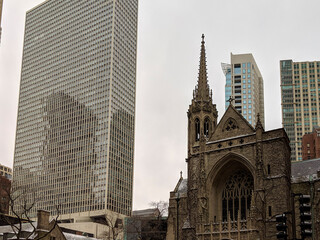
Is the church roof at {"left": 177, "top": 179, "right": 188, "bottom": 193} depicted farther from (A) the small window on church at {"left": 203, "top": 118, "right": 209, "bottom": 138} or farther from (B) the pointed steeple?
(B) the pointed steeple

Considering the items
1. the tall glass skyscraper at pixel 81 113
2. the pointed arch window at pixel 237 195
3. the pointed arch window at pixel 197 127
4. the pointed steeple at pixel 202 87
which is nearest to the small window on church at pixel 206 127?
the pointed arch window at pixel 197 127

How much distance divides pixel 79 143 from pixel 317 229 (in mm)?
127217

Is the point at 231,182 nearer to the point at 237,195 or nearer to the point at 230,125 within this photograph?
the point at 237,195

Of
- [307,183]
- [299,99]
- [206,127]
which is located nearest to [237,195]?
[307,183]

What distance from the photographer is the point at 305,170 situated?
198 ft

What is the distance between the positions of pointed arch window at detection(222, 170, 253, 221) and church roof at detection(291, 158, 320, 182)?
527 centimetres

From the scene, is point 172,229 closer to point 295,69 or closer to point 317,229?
point 317,229

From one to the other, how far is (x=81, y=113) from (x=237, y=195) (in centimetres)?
12274

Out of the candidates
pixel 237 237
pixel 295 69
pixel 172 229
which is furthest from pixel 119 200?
pixel 237 237

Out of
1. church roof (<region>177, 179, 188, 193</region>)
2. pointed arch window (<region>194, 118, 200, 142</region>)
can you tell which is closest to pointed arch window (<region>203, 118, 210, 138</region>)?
pointed arch window (<region>194, 118, 200, 142</region>)

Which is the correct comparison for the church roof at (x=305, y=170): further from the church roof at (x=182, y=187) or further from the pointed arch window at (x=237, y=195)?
the church roof at (x=182, y=187)

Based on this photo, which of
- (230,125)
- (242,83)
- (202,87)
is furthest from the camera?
(242,83)

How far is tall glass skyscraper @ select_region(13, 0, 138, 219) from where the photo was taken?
166 m

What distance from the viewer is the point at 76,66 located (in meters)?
184
